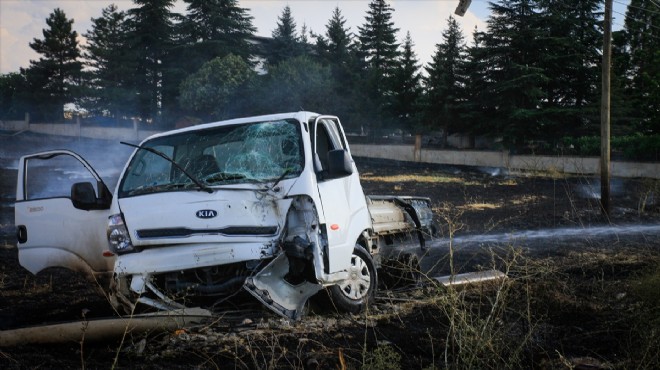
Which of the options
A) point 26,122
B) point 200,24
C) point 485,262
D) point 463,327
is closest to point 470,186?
point 485,262

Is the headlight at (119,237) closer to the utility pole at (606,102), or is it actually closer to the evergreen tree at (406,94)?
the utility pole at (606,102)

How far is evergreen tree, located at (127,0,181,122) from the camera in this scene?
4841 cm

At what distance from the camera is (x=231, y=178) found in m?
5.51

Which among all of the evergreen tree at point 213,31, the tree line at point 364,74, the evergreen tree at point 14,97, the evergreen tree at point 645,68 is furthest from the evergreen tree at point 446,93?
the evergreen tree at point 14,97

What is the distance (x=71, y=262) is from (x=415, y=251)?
14.3 ft

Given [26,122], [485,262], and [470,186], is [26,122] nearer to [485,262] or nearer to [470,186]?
[470,186]

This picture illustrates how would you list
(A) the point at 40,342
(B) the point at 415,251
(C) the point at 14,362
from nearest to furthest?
(C) the point at 14,362, (A) the point at 40,342, (B) the point at 415,251

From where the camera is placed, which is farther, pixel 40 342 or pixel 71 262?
pixel 71 262

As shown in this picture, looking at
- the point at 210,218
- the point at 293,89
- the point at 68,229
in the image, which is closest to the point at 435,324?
the point at 210,218

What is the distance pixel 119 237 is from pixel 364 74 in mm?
45243

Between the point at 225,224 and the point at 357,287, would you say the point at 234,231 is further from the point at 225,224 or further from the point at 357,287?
the point at 357,287

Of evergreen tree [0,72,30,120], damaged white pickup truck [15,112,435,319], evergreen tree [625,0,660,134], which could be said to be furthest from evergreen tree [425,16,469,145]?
evergreen tree [0,72,30,120]

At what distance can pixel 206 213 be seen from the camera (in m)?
5.16

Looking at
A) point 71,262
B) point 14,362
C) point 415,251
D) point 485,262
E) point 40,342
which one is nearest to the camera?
point 14,362
